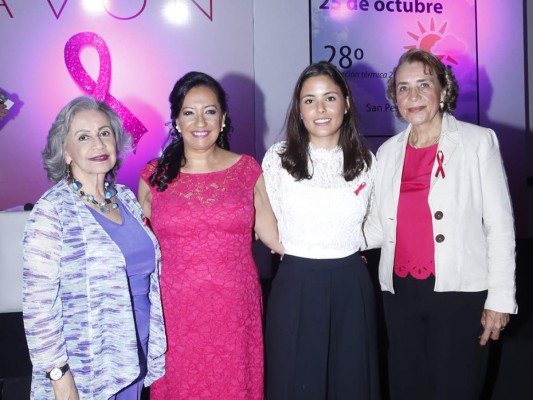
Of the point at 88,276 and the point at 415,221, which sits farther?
the point at 415,221

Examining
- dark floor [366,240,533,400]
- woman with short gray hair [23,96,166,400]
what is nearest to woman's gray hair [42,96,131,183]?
woman with short gray hair [23,96,166,400]

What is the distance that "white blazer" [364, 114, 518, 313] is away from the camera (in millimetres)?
1937

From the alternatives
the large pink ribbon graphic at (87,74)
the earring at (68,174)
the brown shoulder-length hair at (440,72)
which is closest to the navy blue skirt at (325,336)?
the brown shoulder-length hair at (440,72)

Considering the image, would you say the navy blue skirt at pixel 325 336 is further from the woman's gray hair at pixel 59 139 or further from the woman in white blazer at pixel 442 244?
the woman's gray hair at pixel 59 139

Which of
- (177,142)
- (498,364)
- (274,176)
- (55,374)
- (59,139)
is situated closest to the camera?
(55,374)

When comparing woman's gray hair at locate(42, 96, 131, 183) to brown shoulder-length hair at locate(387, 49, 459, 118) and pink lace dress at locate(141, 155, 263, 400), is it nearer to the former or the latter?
pink lace dress at locate(141, 155, 263, 400)

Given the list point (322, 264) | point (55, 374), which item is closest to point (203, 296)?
point (322, 264)

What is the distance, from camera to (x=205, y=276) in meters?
2.08

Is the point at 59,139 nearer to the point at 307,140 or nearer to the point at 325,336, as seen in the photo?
the point at 307,140

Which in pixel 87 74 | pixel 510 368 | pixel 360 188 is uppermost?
pixel 87 74

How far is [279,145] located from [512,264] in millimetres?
1051

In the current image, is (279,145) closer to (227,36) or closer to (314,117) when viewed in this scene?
(314,117)

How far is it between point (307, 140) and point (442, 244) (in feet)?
2.30

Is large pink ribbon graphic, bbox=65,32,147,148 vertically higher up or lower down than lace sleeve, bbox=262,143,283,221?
higher up
